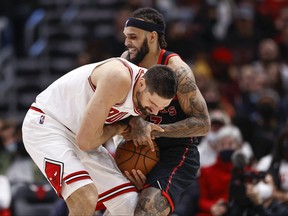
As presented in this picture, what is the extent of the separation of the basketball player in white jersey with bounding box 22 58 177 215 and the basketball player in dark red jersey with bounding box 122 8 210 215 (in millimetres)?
199

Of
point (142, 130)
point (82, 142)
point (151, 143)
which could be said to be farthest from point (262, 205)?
point (82, 142)

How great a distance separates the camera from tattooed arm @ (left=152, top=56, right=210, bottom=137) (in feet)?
20.2

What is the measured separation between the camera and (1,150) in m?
9.92

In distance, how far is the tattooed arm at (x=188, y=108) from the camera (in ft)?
20.2

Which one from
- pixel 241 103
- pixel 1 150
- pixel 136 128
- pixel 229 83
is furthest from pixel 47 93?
pixel 229 83

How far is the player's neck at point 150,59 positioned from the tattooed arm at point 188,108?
16 centimetres

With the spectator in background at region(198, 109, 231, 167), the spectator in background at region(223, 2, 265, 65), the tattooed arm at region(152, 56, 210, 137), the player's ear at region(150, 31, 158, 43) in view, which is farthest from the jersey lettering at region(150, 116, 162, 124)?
the spectator in background at region(223, 2, 265, 65)

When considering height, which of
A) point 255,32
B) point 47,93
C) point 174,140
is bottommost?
point 255,32

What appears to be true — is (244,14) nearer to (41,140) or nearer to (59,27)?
(59,27)

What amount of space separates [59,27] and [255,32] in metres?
3.74

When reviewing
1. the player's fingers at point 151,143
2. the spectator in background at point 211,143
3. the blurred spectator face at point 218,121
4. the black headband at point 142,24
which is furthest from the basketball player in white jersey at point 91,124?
the blurred spectator face at point 218,121

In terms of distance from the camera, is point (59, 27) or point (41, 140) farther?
point (59, 27)

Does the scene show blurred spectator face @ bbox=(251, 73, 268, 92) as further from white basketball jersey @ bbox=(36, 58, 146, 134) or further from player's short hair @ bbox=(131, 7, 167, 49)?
white basketball jersey @ bbox=(36, 58, 146, 134)

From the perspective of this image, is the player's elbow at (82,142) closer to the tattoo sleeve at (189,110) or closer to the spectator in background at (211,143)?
the tattoo sleeve at (189,110)
